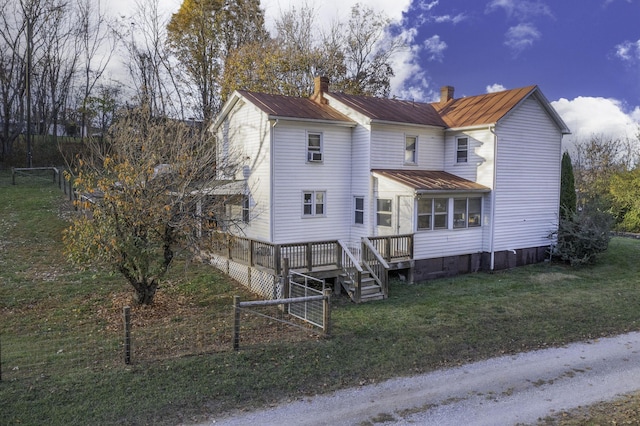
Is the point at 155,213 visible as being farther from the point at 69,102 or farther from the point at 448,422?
the point at 69,102

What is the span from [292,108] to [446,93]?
921 cm

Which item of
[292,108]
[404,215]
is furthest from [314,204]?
[292,108]

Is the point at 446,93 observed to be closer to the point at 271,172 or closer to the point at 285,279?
the point at 271,172

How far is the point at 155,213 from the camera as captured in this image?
1150cm

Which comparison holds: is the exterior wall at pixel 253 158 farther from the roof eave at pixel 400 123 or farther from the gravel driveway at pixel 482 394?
the gravel driveway at pixel 482 394

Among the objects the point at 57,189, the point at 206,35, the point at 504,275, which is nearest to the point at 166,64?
the point at 206,35

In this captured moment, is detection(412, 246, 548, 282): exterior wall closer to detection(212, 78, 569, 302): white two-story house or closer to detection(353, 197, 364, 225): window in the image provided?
detection(212, 78, 569, 302): white two-story house

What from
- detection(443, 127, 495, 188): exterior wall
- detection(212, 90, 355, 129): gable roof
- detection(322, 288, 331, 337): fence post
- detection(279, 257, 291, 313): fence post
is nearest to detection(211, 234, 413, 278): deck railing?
detection(279, 257, 291, 313): fence post

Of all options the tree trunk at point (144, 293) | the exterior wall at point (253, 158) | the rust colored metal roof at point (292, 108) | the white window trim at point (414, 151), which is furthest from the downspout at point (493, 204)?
the tree trunk at point (144, 293)

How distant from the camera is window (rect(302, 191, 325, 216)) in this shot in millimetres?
17359

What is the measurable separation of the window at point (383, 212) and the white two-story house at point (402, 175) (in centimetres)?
4

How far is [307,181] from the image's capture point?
56.8 ft

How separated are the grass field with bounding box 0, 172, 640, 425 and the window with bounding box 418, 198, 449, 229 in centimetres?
212

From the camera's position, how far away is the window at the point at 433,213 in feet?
55.1
